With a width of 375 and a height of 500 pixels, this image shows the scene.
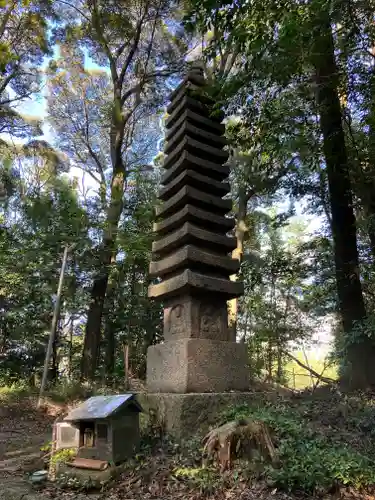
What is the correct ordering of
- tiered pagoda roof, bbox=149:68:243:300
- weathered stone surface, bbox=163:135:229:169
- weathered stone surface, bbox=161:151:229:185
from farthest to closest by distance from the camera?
weathered stone surface, bbox=163:135:229:169, weathered stone surface, bbox=161:151:229:185, tiered pagoda roof, bbox=149:68:243:300

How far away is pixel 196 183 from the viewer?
19.0ft

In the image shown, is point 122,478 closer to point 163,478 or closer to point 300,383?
point 163,478

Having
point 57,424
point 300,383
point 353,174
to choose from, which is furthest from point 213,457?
point 300,383

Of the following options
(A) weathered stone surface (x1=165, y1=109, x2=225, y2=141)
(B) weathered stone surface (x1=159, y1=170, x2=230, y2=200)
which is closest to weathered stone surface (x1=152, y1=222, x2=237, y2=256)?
(B) weathered stone surface (x1=159, y1=170, x2=230, y2=200)

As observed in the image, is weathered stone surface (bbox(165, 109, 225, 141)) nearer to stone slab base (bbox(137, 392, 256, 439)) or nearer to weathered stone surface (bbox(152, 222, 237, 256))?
weathered stone surface (bbox(152, 222, 237, 256))

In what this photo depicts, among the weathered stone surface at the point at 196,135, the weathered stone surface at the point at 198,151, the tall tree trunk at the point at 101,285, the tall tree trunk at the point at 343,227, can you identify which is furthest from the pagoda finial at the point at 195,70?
the tall tree trunk at the point at 101,285

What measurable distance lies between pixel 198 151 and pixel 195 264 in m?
1.90

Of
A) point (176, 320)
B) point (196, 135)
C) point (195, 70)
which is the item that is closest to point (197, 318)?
point (176, 320)

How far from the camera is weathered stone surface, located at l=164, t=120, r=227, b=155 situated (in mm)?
6074

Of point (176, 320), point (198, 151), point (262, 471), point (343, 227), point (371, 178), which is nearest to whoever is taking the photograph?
point (262, 471)

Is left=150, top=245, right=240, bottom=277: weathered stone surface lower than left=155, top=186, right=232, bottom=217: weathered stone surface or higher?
lower

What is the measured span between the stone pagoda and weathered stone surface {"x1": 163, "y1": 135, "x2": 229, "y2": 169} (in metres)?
0.02

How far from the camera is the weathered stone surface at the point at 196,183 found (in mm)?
5691

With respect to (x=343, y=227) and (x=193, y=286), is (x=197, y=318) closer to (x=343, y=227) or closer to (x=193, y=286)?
(x=193, y=286)
